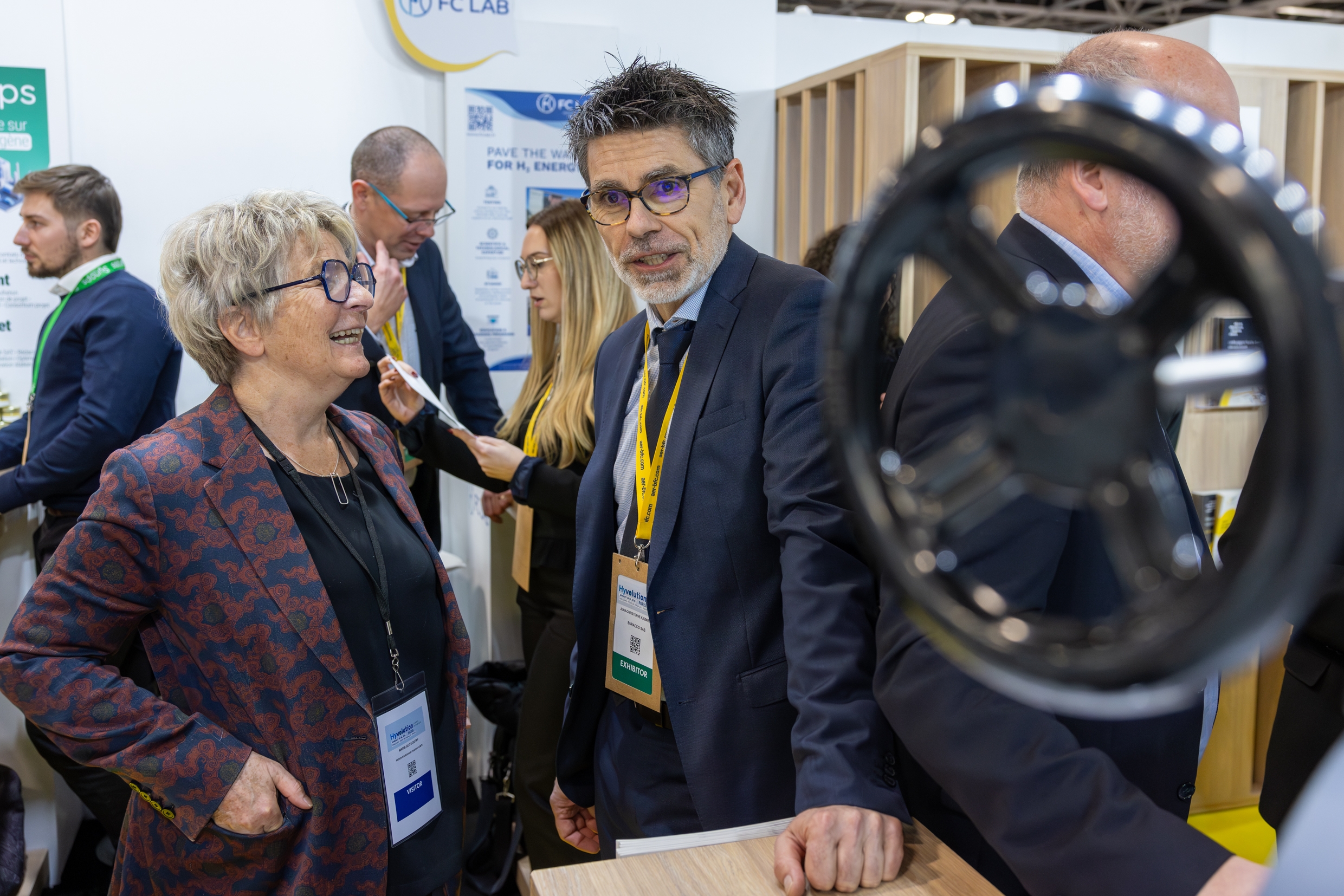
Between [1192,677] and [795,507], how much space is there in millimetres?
1075

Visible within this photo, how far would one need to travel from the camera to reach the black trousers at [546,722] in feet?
8.83

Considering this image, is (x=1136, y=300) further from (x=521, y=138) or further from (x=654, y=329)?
(x=521, y=138)

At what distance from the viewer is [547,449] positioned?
9.07 ft

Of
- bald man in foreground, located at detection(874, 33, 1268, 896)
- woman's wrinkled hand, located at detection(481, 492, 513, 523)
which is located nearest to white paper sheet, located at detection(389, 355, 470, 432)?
woman's wrinkled hand, located at detection(481, 492, 513, 523)

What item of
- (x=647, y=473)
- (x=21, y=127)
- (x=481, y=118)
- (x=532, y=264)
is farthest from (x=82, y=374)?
(x=647, y=473)

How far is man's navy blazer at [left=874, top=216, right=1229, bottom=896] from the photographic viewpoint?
865mm

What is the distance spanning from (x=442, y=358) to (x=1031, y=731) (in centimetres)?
312

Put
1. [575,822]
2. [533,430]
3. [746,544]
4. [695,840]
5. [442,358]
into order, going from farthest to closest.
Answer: [442,358]
[533,430]
[575,822]
[746,544]
[695,840]

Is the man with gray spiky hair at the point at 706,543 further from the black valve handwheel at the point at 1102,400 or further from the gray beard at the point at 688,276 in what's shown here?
the black valve handwheel at the point at 1102,400

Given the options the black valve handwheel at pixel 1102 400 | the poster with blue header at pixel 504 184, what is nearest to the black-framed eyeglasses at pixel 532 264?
the poster with blue header at pixel 504 184

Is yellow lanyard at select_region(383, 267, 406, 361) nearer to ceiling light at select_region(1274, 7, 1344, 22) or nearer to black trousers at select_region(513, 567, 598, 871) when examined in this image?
black trousers at select_region(513, 567, 598, 871)

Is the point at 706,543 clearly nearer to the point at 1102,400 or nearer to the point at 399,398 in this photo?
the point at 1102,400

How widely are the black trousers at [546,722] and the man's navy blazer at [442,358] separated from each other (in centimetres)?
92

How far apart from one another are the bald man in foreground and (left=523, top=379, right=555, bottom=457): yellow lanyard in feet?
5.82
